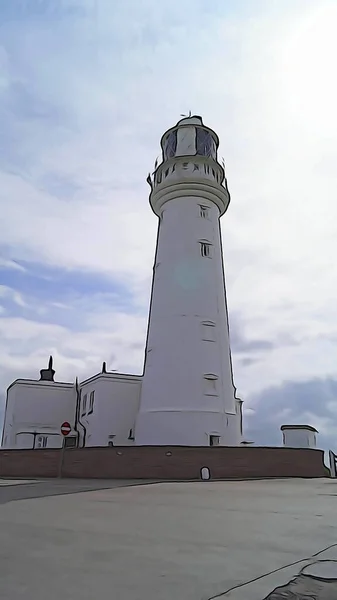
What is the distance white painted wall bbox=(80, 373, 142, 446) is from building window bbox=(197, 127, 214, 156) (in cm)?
1074

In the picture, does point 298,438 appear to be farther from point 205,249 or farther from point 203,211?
point 203,211

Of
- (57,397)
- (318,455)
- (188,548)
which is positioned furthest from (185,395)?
(188,548)

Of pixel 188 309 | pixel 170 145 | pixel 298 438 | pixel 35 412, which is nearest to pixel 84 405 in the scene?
pixel 35 412

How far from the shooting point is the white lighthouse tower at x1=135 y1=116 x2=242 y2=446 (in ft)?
60.7

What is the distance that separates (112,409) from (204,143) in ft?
41.0

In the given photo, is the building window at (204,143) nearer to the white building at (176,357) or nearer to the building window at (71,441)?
the white building at (176,357)

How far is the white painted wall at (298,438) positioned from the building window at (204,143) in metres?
12.1

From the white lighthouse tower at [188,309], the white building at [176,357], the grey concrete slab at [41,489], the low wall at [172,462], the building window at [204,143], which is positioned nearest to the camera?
the grey concrete slab at [41,489]

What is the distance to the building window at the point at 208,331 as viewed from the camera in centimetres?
1947

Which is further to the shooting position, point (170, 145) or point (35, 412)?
point (35, 412)

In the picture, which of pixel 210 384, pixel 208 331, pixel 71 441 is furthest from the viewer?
pixel 71 441

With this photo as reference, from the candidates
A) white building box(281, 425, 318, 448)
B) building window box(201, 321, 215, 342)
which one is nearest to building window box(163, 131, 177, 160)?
building window box(201, 321, 215, 342)

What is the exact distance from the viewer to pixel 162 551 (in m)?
3.62

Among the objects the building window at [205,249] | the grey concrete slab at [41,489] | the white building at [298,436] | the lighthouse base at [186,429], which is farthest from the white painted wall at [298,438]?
the grey concrete slab at [41,489]
